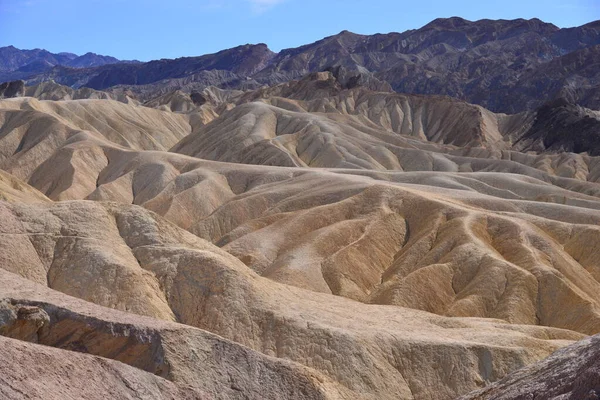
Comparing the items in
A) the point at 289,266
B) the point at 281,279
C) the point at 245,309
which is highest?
the point at 245,309

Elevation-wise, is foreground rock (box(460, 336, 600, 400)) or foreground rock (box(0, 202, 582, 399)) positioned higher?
foreground rock (box(460, 336, 600, 400))

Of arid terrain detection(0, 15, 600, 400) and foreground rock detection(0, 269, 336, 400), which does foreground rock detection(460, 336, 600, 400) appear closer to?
arid terrain detection(0, 15, 600, 400)

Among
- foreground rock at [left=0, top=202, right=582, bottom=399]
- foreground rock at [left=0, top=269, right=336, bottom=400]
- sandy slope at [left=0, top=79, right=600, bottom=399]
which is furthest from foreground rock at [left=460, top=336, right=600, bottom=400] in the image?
foreground rock at [left=0, top=202, right=582, bottom=399]

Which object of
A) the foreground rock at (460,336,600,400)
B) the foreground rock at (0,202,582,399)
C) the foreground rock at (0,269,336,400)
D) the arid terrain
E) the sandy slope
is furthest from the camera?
the foreground rock at (0,202,582,399)

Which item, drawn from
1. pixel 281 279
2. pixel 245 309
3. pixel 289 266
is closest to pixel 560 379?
pixel 245 309

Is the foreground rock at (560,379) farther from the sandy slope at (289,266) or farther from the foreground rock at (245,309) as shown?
the foreground rock at (245,309)

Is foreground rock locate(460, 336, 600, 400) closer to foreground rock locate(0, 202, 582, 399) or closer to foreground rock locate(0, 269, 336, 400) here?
foreground rock locate(0, 269, 336, 400)

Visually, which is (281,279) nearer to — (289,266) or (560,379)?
(289,266)

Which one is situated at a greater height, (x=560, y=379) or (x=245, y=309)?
(x=560, y=379)

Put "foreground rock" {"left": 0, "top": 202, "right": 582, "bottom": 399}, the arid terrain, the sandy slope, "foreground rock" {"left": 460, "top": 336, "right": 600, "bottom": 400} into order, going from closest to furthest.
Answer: "foreground rock" {"left": 460, "top": 336, "right": 600, "bottom": 400} < the arid terrain < the sandy slope < "foreground rock" {"left": 0, "top": 202, "right": 582, "bottom": 399}

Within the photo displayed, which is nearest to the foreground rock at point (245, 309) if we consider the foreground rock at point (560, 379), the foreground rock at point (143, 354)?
the foreground rock at point (143, 354)

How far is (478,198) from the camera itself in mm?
70500

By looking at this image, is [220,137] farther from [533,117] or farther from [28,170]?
[533,117]

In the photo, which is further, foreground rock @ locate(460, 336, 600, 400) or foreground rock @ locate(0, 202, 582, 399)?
foreground rock @ locate(0, 202, 582, 399)
